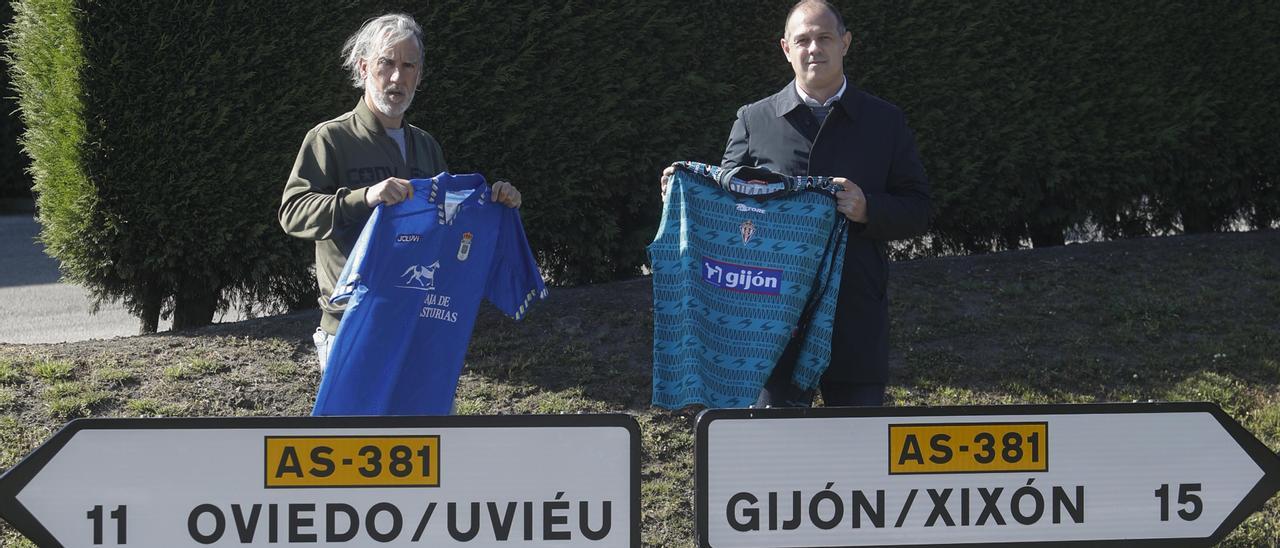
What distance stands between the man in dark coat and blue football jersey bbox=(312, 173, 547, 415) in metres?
0.84

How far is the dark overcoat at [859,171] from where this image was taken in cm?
334

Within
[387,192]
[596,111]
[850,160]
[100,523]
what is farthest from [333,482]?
[596,111]

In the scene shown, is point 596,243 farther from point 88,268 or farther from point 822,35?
point 822,35

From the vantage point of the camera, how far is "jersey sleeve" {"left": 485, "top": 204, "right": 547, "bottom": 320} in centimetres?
376

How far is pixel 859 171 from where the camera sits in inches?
132

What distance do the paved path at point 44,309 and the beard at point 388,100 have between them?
4513mm

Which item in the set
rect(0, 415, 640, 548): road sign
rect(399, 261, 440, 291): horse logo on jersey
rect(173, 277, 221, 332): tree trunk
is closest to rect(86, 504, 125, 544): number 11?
rect(0, 415, 640, 548): road sign

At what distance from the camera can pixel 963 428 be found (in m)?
2.10

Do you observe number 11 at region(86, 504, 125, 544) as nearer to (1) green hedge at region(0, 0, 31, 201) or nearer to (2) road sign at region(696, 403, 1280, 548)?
(2) road sign at region(696, 403, 1280, 548)

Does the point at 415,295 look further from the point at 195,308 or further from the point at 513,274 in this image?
the point at 195,308

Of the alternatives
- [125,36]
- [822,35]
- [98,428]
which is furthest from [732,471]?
[125,36]

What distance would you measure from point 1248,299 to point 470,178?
5559 millimetres

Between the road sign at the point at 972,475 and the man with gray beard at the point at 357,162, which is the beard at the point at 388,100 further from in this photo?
the road sign at the point at 972,475

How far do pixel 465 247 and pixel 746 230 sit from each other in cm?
77
